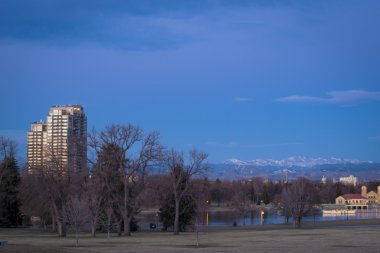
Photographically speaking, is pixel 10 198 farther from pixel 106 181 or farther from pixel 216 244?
pixel 216 244

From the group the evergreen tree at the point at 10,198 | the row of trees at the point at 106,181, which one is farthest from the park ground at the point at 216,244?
the evergreen tree at the point at 10,198

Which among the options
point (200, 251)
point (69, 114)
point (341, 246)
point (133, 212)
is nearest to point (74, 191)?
point (133, 212)

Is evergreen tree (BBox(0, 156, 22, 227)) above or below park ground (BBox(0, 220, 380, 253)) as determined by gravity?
above

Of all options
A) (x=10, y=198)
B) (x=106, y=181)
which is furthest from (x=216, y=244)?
(x=10, y=198)

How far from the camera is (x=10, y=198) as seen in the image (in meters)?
83.8

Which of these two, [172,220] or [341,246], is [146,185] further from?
[341,246]

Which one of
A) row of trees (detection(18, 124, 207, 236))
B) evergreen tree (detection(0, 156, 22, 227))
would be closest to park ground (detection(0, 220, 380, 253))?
row of trees (detection(18, 124, 207, 236))

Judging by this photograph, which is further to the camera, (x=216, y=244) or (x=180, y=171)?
(x=180, y=171)

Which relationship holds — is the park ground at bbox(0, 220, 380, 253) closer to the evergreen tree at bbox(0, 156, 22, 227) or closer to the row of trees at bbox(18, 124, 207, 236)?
the row of trees at bbox(18, 124, 207, 236)

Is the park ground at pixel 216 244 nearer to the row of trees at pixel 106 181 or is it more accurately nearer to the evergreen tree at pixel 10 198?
the row of trees at pixel 106 181

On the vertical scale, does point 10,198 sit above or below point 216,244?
above

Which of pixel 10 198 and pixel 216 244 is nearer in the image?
pixel 216 244

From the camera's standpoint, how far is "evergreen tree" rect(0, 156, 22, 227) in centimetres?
8288

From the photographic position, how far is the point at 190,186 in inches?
2889
